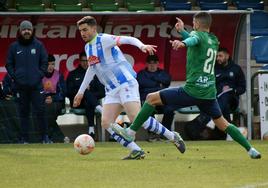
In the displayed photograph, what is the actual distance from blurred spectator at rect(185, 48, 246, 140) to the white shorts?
5.35 metres

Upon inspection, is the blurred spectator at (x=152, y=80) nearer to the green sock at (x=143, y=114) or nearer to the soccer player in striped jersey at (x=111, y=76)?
the soccer player in striped jersey at (x=111, y=76)

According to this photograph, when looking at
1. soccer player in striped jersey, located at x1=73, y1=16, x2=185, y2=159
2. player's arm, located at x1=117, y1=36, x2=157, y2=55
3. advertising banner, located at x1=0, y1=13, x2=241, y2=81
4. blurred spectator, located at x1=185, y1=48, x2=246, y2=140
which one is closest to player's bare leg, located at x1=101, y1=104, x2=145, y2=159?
soccer player in striped jersey, located at x1=73, y1=16, x2=185, y2=159

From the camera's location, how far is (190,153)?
1434 centimetres

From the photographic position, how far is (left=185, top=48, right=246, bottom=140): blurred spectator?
1834 cm

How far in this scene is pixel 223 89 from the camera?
18297mm

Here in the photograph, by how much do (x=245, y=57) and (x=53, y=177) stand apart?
370 inches

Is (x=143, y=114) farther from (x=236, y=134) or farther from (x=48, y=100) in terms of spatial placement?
(x=48, y=100)

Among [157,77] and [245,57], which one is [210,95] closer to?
[157,77]

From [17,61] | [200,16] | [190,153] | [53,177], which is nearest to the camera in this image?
[53,177]

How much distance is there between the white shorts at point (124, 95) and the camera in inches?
514

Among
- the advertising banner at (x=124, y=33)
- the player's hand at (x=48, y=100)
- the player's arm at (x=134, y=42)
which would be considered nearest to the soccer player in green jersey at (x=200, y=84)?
the player's arm at (x=134, y=42)

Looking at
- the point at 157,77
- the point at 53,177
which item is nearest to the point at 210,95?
the point at 53,177

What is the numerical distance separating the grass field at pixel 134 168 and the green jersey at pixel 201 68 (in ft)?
3.16

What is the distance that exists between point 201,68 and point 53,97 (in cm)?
648
